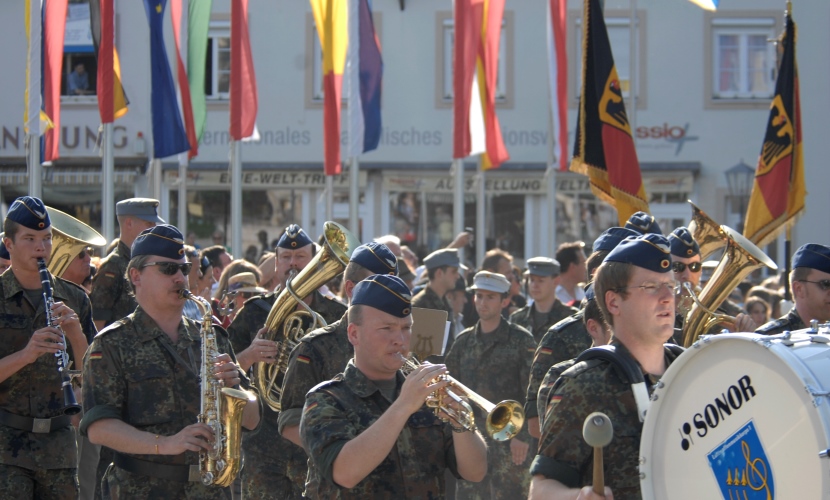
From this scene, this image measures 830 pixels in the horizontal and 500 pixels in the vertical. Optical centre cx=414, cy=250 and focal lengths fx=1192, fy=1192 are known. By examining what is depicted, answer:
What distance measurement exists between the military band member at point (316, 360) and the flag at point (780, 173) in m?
6.29

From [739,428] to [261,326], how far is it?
14.5 feet

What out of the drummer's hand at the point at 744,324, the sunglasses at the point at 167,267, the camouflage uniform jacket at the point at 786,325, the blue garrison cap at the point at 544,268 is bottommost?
the drummer's hand at the point at 744,324

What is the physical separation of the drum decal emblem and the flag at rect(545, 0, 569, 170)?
43.3 feet

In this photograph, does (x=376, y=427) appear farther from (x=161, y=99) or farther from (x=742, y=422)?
(x=161, y=99)

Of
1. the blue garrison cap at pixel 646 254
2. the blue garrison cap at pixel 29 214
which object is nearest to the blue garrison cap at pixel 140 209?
the blue garrison cap at pixel 29 214

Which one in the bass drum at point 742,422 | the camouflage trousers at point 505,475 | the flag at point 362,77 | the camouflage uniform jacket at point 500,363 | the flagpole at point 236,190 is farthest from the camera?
the flagpole at point 236,190

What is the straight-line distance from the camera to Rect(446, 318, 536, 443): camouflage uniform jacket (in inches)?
354

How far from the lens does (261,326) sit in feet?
24.3

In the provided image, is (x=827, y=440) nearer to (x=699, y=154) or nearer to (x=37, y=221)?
(x=37, y=221)

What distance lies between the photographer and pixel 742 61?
23594 millimetres

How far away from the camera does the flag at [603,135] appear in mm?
10359

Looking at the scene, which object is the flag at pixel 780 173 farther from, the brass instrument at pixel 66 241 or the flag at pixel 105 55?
the flag at pixel 105 55

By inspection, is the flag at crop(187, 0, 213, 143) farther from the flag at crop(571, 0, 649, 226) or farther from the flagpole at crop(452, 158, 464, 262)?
the flag at crop(571, 0, 649, 226)

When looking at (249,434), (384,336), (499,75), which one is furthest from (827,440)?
(499,75)
